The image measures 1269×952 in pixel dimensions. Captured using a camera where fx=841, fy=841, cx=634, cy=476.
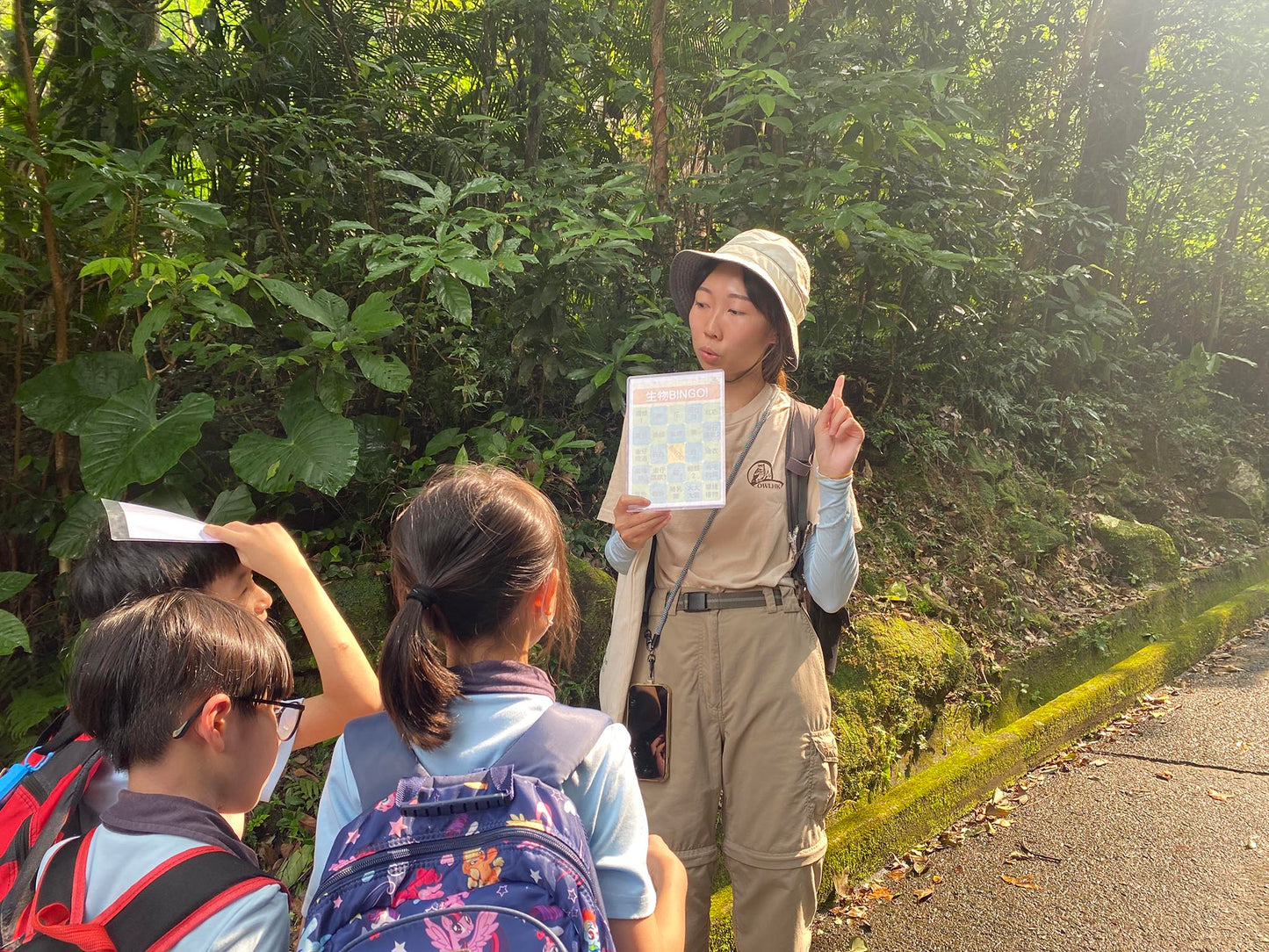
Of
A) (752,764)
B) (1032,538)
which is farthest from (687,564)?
(1032,538)

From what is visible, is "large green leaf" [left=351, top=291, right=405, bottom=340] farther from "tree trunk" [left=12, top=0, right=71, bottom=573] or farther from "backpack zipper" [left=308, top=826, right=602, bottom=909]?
"backpack zipper" [left=308, top=826, right=602, bottom=909]

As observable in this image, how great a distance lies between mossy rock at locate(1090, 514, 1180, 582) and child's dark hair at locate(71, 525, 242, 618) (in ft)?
22.3

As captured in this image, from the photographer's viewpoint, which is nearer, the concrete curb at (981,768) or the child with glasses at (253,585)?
the child with glasses at (253,585)

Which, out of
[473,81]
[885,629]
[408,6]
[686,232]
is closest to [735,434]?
[885,629]

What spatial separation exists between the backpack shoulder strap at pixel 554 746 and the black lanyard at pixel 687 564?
3.39ft

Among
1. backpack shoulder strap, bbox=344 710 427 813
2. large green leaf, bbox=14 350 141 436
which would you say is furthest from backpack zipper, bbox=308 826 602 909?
large green leaf, bbox=14 350 141 436

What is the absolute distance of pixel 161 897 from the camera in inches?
44.1

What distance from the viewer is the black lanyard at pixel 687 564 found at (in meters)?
2.31

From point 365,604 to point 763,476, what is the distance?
2.06m

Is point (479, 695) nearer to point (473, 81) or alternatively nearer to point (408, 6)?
point (473, 81)

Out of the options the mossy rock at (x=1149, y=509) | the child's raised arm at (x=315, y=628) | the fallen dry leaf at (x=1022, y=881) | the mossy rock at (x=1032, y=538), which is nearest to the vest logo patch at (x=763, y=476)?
the child's raised arm at (x=315, y=628)

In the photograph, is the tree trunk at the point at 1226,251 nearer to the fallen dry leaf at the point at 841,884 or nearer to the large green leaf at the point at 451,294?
the fallen dry leaf at the point at 841,884

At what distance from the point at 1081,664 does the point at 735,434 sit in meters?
4.33

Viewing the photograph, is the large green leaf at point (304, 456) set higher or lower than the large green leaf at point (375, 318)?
lower
